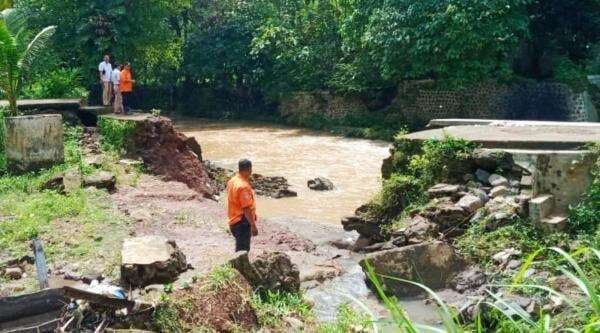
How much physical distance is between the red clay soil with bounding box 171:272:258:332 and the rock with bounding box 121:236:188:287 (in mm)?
525

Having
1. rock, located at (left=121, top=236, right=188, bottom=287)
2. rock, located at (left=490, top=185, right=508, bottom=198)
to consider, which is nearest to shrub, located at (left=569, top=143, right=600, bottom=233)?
rock, located at (left=490, top=185, right=508, bottom=198)

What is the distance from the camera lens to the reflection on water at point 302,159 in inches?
542

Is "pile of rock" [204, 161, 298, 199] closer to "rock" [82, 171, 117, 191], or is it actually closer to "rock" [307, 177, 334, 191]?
"rock" [307, 177, 334, 191]

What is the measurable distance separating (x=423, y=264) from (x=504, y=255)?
2.99 feet

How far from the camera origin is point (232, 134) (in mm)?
25609

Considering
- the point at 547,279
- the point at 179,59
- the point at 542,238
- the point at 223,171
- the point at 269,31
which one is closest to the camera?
the point at 547,279

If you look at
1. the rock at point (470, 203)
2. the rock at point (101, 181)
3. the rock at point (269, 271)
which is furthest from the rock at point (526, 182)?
the rock at point (101, 181)

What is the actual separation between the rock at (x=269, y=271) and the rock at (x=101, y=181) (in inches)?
185

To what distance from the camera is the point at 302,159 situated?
19.6 meters

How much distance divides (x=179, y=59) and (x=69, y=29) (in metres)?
6.73

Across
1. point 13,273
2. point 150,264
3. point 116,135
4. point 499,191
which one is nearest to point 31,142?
point 116,135

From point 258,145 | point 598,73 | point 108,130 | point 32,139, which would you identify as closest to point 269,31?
point 258,145

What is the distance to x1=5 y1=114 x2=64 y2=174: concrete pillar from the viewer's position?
12031mm

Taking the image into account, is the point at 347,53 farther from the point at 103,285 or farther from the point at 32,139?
the point at 103,285
